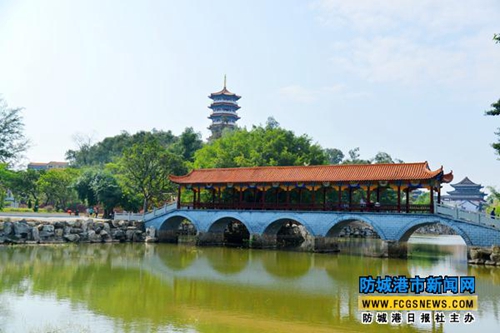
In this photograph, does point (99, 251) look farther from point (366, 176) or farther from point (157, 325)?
point (157, 325)

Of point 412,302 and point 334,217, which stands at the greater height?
point 334,217

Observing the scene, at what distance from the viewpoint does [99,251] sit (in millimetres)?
26219

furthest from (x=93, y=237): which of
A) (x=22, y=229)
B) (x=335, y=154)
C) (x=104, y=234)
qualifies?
(x=335, y=154)

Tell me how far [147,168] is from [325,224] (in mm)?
15971

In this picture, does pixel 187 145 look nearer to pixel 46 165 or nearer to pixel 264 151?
pixel 264 151

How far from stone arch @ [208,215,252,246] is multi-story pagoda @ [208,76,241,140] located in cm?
4089

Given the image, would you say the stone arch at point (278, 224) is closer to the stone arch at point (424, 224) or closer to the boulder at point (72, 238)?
the stone arch at point (424, 224)

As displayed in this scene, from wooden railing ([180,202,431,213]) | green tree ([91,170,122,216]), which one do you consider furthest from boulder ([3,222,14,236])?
wooden railing ([180,202,431,213])

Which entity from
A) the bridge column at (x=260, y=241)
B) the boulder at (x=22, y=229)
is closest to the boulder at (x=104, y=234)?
the boulder at (x=22, y=229)

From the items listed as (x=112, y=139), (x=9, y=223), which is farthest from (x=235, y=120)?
(x=9, y=223)

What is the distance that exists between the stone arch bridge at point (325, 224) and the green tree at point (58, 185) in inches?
709

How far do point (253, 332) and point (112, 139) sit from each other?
63.5 m

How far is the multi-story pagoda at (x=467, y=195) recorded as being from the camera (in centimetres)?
7238

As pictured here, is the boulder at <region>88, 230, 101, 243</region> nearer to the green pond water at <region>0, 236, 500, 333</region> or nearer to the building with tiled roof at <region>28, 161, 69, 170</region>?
the green pond water at <region>0, 236, 500, 333</region>
